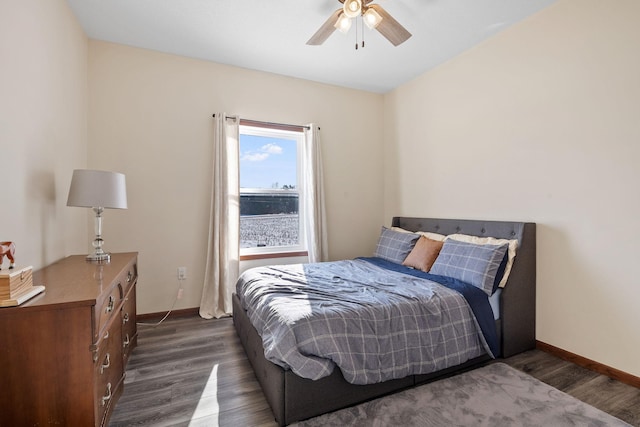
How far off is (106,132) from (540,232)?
4.06 meters

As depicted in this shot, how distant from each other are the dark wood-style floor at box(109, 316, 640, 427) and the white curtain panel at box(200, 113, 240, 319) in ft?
1.80

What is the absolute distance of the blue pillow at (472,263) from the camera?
227cm

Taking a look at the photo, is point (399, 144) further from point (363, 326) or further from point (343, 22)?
point (363, 326)

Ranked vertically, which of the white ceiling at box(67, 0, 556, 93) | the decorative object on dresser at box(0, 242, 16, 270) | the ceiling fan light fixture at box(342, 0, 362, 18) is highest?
the white ceiling at box(67, 0, 556, 93)

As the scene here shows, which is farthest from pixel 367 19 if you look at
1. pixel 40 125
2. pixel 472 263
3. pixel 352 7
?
pixel 40 125

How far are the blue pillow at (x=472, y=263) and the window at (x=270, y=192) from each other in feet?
5.86

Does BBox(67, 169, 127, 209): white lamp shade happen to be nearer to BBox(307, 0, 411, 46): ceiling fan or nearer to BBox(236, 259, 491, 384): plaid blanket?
BBox(236, 259, 491, 384): plaid blanket

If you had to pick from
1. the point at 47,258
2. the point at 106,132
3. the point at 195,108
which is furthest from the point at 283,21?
the point at 47,258

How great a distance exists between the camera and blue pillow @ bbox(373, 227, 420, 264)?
3.15 metres

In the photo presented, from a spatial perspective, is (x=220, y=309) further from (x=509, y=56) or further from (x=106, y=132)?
(x=509, y=56)

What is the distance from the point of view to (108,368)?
1.53 metres

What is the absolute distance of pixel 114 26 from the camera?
2.62m

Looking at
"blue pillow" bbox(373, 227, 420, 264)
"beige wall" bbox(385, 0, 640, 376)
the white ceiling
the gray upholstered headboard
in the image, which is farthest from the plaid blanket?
the white ceiling

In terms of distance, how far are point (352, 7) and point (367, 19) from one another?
0.15 meters
